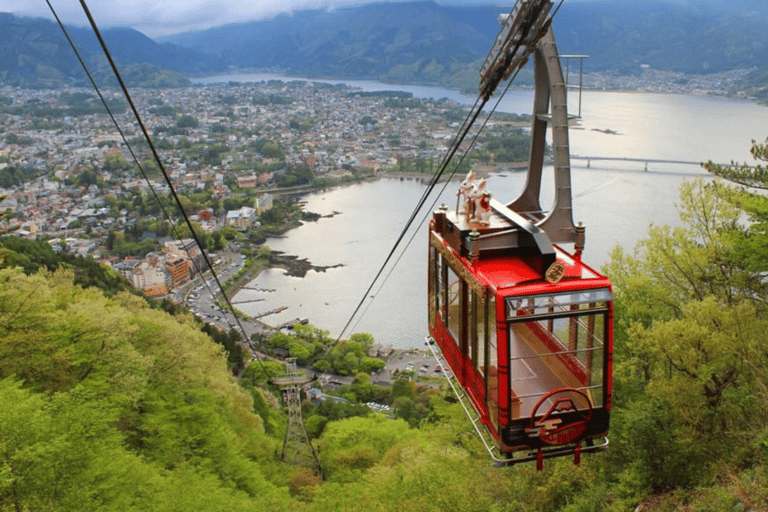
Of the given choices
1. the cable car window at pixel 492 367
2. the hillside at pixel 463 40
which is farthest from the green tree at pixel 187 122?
the cable car window at pixel 492 367

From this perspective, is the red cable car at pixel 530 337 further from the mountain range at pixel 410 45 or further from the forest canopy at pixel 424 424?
the mountain range at pixel 410 45

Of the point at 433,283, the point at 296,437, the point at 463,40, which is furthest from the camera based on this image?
the point at 463,40

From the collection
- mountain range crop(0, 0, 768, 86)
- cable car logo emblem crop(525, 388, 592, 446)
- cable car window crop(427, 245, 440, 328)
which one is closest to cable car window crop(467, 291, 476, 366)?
cable car logo emblem crop(525, 388, 592, 446)

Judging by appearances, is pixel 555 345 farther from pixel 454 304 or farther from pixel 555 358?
pixel 454 304

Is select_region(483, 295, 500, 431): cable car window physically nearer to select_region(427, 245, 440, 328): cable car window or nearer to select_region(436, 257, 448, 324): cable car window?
select_region(436, 257, 448, 324): cable car window

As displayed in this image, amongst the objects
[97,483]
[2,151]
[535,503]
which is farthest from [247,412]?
[2,151]

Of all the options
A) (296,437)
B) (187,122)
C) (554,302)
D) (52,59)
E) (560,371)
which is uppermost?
(52,59)

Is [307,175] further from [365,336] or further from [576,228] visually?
[576,228]

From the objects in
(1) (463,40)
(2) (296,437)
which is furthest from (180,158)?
(1) (463,40)
